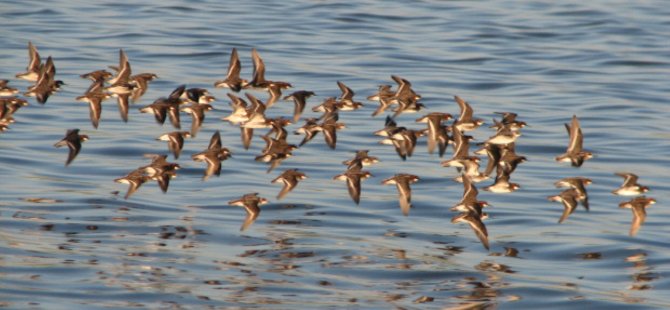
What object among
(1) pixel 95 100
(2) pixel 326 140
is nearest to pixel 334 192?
(2) pixel 326 140

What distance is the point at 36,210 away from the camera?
28.2 meters

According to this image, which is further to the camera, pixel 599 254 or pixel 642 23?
pixel 642 23

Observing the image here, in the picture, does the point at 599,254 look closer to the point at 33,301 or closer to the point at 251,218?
the point at 251,218

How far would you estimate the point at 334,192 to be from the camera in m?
30.9

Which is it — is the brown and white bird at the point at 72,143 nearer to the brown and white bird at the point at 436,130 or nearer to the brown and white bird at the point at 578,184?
the brown and white bird at the point at 436,130

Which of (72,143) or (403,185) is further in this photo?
(403,185)

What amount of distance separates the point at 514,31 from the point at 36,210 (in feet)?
107

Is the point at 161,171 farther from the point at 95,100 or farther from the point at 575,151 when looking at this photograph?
the point at 575,151

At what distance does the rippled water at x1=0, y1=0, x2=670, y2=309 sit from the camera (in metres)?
23.8

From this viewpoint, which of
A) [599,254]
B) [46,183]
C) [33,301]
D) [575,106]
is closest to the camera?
[33,301]

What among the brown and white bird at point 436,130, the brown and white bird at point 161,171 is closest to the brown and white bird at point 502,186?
the brown and white bird at point 436,130

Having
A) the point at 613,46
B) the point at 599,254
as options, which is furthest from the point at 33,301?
the point at 613,46

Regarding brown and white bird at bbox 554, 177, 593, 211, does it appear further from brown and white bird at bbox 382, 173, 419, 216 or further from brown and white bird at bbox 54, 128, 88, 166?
brown and white bird at bbox 54, 128, 88, 166

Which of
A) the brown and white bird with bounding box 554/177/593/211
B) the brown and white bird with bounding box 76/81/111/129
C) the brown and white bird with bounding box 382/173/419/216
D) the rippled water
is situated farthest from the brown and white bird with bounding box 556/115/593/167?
the brown and white bird with bounding box 76/81/111/129
